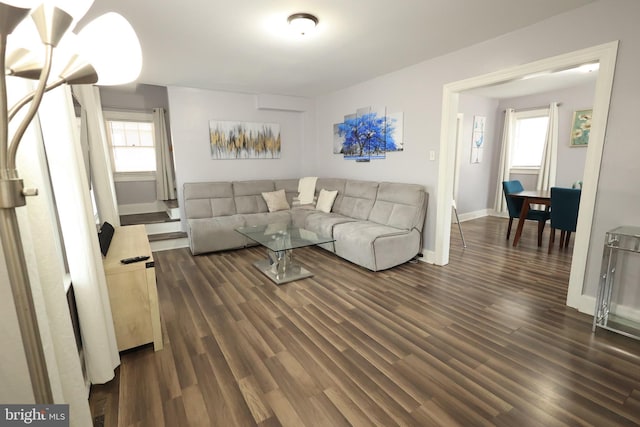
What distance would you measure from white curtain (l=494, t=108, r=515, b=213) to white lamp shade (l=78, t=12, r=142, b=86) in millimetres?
6782

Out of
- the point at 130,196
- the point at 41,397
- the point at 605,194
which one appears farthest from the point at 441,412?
the point at 130,196

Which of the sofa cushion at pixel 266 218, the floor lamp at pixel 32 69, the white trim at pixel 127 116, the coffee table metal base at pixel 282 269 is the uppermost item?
the white trim at pixel 127 116

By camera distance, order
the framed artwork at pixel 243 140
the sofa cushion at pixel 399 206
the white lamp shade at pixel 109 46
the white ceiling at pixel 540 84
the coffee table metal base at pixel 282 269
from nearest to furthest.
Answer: the white lamp shade at pixel 109 46 < the coffee table metal base at pixel 282 269 < the sofa cushion at pixel 399 206 < the white ceiling at pixel 540 84 < the framed artwork at pixel 243 140

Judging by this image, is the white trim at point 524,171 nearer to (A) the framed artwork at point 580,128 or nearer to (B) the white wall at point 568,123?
(B) the white wall at point 568,123

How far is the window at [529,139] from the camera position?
5.72 meters

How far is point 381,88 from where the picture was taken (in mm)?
4086

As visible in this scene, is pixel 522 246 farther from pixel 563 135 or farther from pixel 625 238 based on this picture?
pixel 563 135

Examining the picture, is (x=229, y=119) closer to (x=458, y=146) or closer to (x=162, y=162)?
(x=162, y=162)

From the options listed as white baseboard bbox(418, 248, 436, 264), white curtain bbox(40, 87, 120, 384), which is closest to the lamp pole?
white curtain bbox(40, 87, 120, 384)

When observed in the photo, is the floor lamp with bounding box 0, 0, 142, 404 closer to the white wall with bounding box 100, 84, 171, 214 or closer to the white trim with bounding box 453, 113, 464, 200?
the white wall with bounding box 100, 84, 171, 214

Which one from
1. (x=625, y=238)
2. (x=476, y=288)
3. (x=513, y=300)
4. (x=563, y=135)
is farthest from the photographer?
(x=563, y=135)

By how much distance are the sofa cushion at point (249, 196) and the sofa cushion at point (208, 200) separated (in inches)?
3.6

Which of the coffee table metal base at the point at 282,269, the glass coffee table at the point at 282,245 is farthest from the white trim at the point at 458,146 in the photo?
the coffee table metal base at the point at 282,269

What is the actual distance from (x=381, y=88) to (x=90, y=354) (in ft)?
13.5
